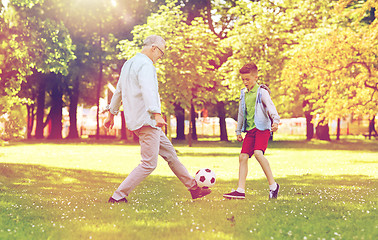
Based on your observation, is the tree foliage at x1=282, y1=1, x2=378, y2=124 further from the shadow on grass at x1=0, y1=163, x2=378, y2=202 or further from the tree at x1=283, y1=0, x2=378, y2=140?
the shadow on grass at x1=0, y1=163, x2=378, y2=202

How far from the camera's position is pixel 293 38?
3028 cm

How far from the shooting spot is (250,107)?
299 inches

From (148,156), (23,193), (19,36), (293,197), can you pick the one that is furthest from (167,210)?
(19,36)

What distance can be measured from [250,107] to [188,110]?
821 inches

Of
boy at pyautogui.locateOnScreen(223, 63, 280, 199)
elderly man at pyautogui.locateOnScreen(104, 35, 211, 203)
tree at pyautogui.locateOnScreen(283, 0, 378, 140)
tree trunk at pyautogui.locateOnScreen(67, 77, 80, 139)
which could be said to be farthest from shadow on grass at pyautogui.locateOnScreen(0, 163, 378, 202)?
tree trunk at pyautogui.locateOnScreen(67, 77, 80, 139)

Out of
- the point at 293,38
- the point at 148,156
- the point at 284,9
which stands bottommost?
the point at 148,156

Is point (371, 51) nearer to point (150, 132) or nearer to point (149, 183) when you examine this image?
point (149, 183)

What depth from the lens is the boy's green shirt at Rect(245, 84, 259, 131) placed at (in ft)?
24.8

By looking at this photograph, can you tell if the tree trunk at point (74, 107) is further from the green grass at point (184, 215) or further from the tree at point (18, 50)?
the green grass at point (184, 215)

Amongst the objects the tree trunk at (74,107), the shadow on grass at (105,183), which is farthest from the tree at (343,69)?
the tree trunk at (74,107)

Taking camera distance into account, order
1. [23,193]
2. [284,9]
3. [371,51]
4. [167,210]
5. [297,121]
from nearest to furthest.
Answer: [167,210], [23,193], [371,51], [284,9], [297,121]

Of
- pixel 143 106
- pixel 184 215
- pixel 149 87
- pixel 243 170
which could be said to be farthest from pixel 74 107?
pixel 184 215

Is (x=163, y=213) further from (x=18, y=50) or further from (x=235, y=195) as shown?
(x=18, y=50)

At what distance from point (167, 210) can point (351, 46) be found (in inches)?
678
